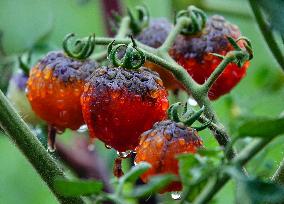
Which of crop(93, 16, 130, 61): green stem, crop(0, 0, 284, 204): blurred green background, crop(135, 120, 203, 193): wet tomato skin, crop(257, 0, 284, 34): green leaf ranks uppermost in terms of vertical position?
crop(257, 0, 284, 34): green leaf

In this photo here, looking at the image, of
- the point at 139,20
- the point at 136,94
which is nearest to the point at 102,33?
the point at 139,20

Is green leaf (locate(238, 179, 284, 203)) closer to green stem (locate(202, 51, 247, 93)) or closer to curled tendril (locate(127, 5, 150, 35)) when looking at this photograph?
green stem (locate(202, 51, 247, 93))

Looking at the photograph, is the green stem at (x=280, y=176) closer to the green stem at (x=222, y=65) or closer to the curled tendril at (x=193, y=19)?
the green stem at (x=222, y=65)

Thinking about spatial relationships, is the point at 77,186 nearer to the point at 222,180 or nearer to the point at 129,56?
the point at 222,180

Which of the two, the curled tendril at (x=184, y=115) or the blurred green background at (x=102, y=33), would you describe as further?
the blurred green background at (x=102, y=33)

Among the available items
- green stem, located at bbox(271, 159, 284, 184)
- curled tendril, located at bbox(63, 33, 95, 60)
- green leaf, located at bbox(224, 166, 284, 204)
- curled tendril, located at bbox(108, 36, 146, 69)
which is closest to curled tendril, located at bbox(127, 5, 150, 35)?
curled tendril, located at bbox(63, 33, 95, 60)

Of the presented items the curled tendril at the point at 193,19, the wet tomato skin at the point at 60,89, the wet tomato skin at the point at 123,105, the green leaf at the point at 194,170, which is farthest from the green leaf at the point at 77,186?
the curled tendril at the point at 193,19
